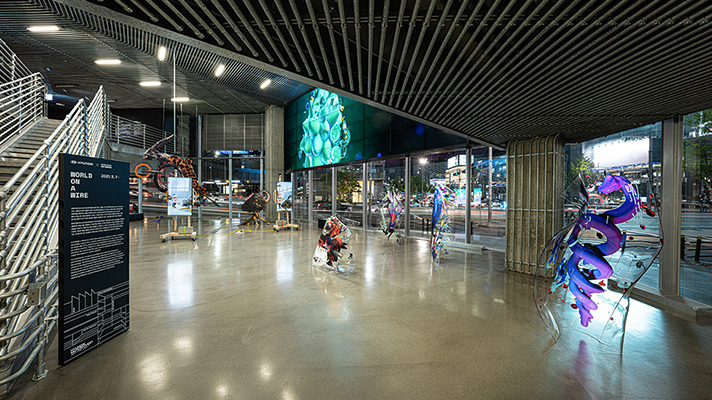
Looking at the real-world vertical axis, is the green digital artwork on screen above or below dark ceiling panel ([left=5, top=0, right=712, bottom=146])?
above

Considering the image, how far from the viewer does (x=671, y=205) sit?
4.42 metres

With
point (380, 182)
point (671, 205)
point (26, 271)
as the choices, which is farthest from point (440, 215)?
point (26, 271)

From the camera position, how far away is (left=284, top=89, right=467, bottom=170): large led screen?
31.9 ft

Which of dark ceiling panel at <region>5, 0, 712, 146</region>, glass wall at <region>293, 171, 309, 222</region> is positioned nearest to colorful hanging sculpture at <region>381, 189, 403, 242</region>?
dark ceiling panel at <region>5, 0, 712, 146</region>

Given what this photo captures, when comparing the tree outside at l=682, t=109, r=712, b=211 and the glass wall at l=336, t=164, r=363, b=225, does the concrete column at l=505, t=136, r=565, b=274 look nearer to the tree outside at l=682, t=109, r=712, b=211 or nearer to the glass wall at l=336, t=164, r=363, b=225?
the tree outside at l=682, t=109, r=712, b=211

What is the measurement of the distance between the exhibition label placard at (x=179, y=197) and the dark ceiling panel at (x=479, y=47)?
763cm

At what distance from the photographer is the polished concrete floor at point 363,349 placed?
2393mm

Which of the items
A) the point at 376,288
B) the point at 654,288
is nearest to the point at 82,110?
the point at 376,288

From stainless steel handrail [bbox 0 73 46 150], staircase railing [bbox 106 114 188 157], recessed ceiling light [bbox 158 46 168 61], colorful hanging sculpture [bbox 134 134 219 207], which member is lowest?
colorful hanging sculpture [bbox 134 134 219 207]

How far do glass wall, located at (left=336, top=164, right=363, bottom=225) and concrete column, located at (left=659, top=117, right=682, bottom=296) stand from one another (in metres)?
9.88

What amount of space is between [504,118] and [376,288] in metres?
3.34

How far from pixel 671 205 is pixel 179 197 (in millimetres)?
11644

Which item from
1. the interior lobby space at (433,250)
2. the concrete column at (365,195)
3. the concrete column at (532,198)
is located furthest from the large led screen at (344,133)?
the interior lobby space at (433,250)

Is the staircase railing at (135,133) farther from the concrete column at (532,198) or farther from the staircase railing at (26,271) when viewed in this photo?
the concrete column at (532,198)
